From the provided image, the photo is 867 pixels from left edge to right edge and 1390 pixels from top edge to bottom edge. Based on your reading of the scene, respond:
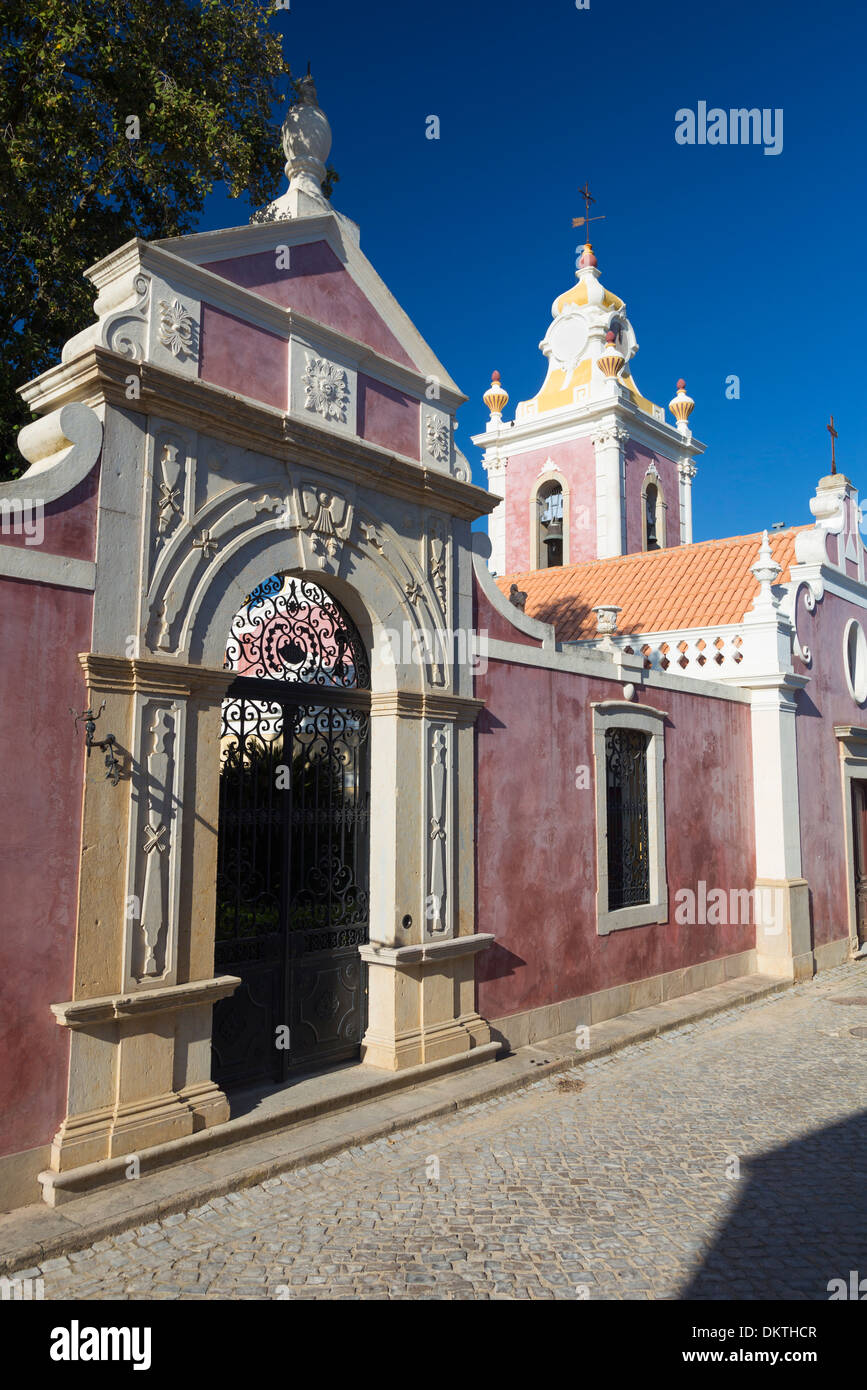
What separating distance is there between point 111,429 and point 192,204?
6.13 meters

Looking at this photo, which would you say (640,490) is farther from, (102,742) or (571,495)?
(102,742)

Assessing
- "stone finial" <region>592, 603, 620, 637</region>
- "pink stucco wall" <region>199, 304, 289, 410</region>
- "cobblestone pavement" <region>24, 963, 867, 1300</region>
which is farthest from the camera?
"stone finial" <region>592, 603, 620, 637</region>

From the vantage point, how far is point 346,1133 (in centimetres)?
580

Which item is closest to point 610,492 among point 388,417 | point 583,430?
point 583,430

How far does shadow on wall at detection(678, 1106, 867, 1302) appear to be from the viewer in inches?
169

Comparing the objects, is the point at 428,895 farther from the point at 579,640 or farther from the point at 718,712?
the point at 579,640

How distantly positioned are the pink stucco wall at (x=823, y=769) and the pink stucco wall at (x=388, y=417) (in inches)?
284

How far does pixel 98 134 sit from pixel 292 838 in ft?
24.1

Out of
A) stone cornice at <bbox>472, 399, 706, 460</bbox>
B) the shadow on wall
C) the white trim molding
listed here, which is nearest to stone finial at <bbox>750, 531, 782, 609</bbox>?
the white trim molding

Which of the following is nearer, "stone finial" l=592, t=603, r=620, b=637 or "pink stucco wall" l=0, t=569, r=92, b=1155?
"pink stucco wall" l=0, t=569, r=92, b=1155

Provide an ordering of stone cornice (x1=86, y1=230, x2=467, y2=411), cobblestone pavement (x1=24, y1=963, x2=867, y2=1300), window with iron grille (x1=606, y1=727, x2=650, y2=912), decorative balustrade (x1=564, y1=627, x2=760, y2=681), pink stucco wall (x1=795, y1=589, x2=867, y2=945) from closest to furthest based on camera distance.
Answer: cobblestone pavement (x1=24, y1=963, x2=867, y2=1300)
stone cornice (x1=86, y1=230, x2=467, y2=411)
window with iron grille (x1=606, y1=727, x2=650, y2=912)
decorative balustrade (x1=564, y1=627, x2=760, y2=681)
pink stucco wall (x1=795, y1=589, x2=867, y2=945)

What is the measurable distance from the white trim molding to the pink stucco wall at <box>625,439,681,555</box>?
10145 millimetres

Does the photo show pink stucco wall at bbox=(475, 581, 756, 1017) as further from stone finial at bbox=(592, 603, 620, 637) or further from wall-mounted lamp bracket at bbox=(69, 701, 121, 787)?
wall-mounted lamp bracket at bbox=(69, 701, 121, 787)

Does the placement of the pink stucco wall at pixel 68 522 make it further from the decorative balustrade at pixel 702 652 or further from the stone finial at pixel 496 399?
the stone finial at pixel 496 399
